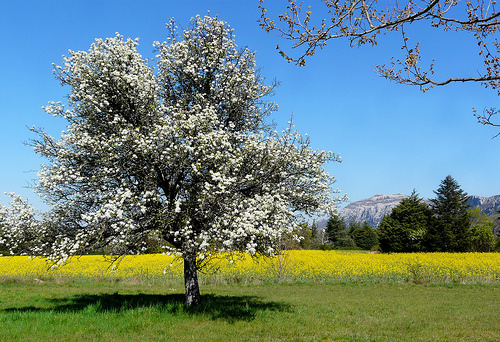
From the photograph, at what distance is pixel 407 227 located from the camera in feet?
223

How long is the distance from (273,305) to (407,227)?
5720 centimetres

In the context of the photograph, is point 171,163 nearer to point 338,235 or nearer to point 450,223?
point 450,223

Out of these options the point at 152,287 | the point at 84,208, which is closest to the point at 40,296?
the point at 152,287

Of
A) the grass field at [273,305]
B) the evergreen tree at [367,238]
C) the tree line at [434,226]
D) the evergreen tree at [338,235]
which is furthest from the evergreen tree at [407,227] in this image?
the evergreen tree at [338,235]

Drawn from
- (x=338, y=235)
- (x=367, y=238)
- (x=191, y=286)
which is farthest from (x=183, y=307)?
(x=338, y=235)

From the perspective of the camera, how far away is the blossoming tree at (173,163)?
13.3 meters

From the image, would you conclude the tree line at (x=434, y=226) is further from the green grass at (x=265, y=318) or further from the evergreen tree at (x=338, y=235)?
the green grass at (x=265, y=318)

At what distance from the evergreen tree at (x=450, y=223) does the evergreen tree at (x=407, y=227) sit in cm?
150

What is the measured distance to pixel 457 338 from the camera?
12.8m

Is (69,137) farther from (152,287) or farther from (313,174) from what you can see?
(152,287)

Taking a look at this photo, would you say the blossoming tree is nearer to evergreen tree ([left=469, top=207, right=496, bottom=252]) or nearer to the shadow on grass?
the shadow on grass

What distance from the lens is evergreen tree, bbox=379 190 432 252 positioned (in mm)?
67000

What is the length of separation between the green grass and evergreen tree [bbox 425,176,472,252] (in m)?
46.6

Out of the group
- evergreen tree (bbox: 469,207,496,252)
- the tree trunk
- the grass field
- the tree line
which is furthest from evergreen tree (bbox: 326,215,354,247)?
the tree trunk
